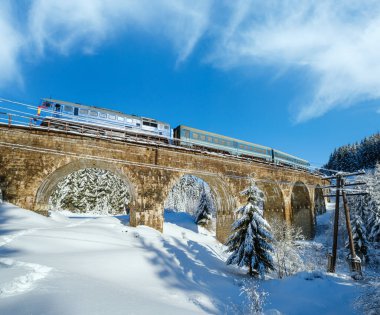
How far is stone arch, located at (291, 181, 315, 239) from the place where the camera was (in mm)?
31875

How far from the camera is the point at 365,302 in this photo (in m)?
6.52

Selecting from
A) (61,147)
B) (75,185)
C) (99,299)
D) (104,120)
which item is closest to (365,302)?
(99,299)

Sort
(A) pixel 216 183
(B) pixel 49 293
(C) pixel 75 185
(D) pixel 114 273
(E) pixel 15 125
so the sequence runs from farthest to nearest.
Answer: (C) pixel 75 185 → (A) pixel 216 183 → (E) pixel 15 125 → (D) pixel 114 273 → (B) pixel 49 293

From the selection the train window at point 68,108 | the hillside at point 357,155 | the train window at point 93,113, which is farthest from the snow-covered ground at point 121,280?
the hillside at point 357,155

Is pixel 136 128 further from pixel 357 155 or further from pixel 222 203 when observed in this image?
pixel 357 155

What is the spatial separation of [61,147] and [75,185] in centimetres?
3435

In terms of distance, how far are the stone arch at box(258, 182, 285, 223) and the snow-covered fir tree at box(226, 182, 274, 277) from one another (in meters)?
12.6

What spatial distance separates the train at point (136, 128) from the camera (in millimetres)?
19047

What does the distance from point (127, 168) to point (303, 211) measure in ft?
80.6

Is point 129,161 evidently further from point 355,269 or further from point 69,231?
point 355,269

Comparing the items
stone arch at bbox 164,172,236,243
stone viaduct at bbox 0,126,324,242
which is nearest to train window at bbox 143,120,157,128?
stone viaduct at bbox 0,126,324,242

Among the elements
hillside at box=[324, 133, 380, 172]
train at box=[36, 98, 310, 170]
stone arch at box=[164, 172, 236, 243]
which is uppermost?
hillside at box=[324, 133, 380, 172]

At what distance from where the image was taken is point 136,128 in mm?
23594

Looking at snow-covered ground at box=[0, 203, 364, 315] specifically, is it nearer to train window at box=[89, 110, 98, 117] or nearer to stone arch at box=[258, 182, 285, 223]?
train window at box=[89, 110, 98, 117]
